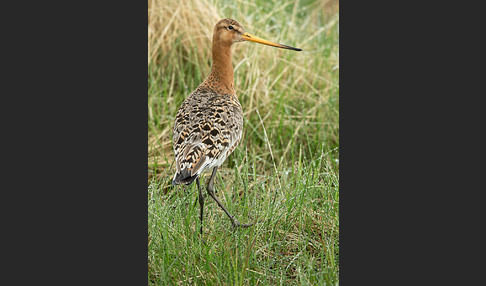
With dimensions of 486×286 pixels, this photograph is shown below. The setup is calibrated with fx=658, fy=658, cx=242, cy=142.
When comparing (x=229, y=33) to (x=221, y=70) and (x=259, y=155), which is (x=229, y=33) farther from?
(x=259, y=155)

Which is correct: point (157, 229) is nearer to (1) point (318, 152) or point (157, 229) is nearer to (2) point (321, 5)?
(1) point (318, 152)

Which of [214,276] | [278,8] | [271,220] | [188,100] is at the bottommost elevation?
[214,276]

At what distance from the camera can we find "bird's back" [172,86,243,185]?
5.05 m

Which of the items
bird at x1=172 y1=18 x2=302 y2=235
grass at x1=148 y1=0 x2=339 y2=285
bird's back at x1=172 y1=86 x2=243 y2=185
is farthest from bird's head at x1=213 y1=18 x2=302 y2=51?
grass at x1=148 y1=0 x2=339 y2=285

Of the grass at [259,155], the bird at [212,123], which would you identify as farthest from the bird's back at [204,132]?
the grass at [259,155]

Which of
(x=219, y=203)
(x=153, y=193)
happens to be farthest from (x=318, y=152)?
(x=153, y=193)

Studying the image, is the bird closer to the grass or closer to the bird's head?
the bird's head

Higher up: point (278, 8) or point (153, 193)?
point (278, 8)

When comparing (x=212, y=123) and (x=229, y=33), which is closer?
(x=212, y=123)

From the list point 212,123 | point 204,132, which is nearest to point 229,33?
point 212,123

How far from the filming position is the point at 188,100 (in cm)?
573

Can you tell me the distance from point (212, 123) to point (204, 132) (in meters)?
0.12

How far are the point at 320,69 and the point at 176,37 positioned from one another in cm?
160

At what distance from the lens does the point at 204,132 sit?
17.4 ft
